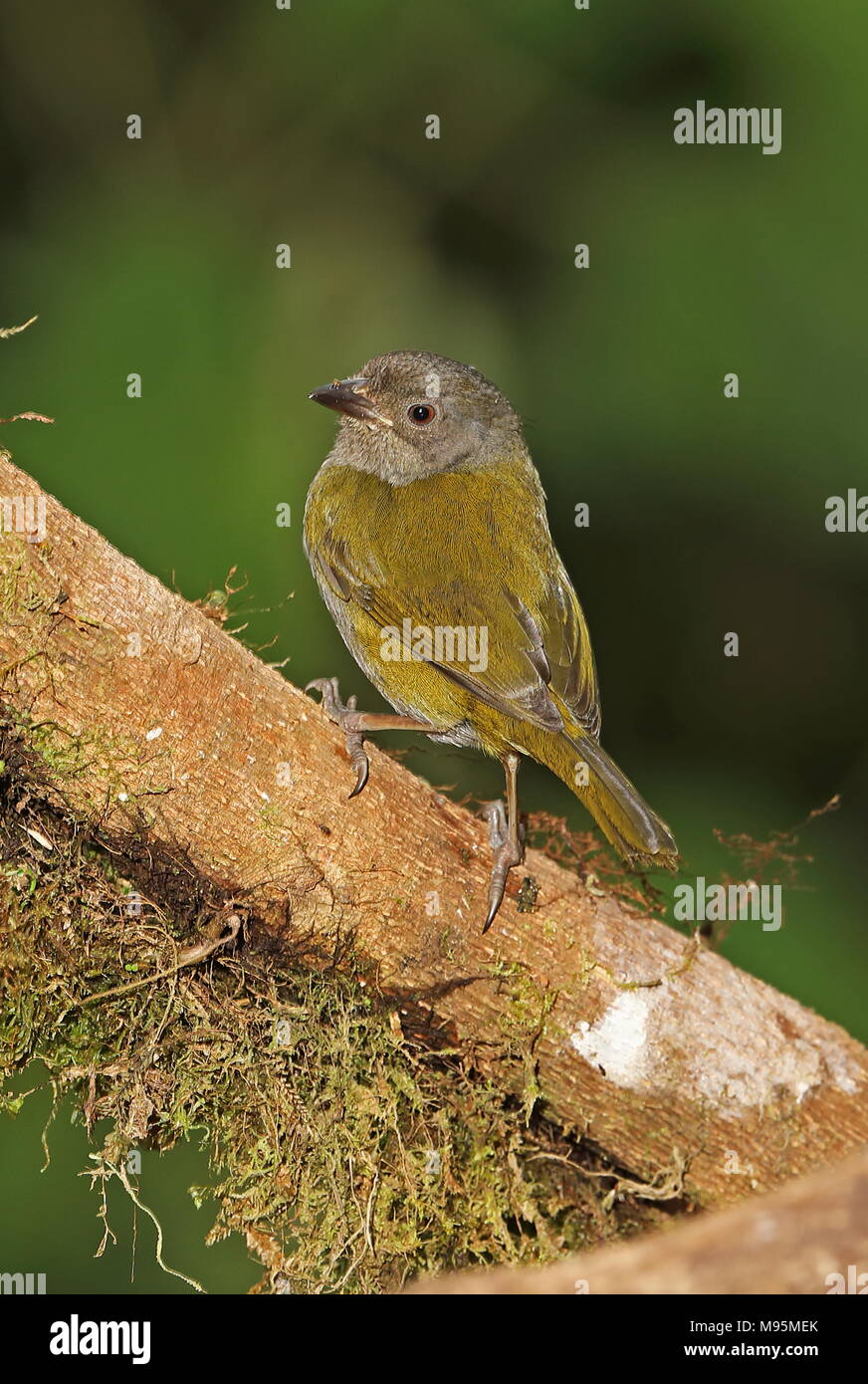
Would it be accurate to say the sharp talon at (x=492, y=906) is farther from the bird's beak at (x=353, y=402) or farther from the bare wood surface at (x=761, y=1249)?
the bird's beak at (x=353, y=402)

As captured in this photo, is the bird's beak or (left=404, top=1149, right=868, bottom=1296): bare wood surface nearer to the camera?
(left=404, top=1149, right=868, bottom=1296): bare wood surface

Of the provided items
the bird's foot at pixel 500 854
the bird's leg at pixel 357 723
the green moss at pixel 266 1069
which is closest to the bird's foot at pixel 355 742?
the bird's leg at pixel 357 723

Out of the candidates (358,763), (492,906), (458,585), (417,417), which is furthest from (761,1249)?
(417,417)

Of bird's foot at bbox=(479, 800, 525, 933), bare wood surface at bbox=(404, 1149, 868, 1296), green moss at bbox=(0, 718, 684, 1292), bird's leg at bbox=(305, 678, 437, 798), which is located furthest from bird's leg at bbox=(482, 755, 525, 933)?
bare wood surface at bbox=(404, 1149, 868, 1296)

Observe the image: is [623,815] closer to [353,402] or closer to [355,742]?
[355,742]

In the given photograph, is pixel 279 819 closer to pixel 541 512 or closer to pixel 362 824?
pixel 362 824

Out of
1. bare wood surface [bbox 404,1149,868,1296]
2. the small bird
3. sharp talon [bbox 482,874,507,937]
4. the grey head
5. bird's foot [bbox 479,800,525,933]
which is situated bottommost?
bare wood surface [bbox 404,1149,868,1296]

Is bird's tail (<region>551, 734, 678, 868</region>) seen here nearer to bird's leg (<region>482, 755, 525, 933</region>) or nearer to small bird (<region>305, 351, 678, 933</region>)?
small bird (<region>305, 351, 678, 933</region>)
